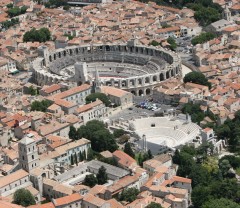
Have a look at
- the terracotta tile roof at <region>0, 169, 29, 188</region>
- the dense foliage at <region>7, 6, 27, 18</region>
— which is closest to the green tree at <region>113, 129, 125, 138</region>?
the terracotta tile roof at <region>0, 169, 29, 188</region>

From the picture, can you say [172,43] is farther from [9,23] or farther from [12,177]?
[12,177]

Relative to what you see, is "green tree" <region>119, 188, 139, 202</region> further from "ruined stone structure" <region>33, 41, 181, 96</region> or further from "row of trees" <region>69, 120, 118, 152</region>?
"ruined stone structure" <region>33, 41, 181, 96</region>

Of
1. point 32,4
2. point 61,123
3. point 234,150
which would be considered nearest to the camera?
point 234,150

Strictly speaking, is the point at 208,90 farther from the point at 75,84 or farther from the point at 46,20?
the point at 46,20

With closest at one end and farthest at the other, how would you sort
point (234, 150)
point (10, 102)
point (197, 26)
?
point (234, 150) → point (10, 102) → point (197, 26)

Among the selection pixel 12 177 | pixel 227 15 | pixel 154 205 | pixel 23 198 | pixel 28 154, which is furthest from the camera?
pixel 227 15

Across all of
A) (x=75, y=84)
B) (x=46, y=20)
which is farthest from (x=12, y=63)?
(x=46, y=20)

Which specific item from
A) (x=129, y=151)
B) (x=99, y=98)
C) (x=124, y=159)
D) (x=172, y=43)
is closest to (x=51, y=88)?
(x=99, y=98)
